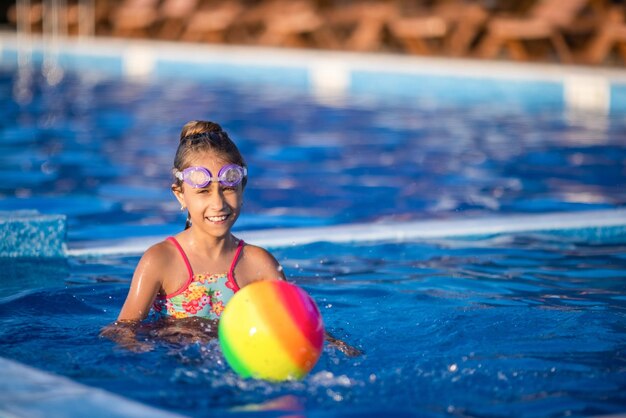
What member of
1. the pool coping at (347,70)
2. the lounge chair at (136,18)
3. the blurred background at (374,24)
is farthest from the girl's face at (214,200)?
the lounge chair at (136,18)

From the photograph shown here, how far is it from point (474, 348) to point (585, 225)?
79.3 inches

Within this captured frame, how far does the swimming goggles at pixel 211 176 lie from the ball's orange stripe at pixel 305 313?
54 cm

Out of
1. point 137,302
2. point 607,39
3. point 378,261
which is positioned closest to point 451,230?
point 378,261

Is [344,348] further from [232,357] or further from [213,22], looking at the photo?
[213,22]

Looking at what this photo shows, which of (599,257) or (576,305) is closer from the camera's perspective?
(576,305)

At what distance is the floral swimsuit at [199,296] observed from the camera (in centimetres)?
371

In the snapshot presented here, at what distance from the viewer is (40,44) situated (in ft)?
63.3

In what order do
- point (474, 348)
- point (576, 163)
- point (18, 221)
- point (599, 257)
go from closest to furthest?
1. point (474, 348)
2. point (18, 221)
3. point (599, 257)
4. point (576, 163)

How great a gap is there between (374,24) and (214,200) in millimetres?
13770

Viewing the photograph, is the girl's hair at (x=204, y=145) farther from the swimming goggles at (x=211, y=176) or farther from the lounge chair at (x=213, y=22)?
the lounge chair at (x=213, y=22)

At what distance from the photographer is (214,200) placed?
3.52 metres

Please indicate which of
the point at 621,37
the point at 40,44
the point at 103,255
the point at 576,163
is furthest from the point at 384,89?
the point at 103,255

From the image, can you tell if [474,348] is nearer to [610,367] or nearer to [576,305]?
[610,367]

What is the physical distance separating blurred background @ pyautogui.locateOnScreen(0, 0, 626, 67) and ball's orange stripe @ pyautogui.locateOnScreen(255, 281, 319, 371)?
37.0 ft
